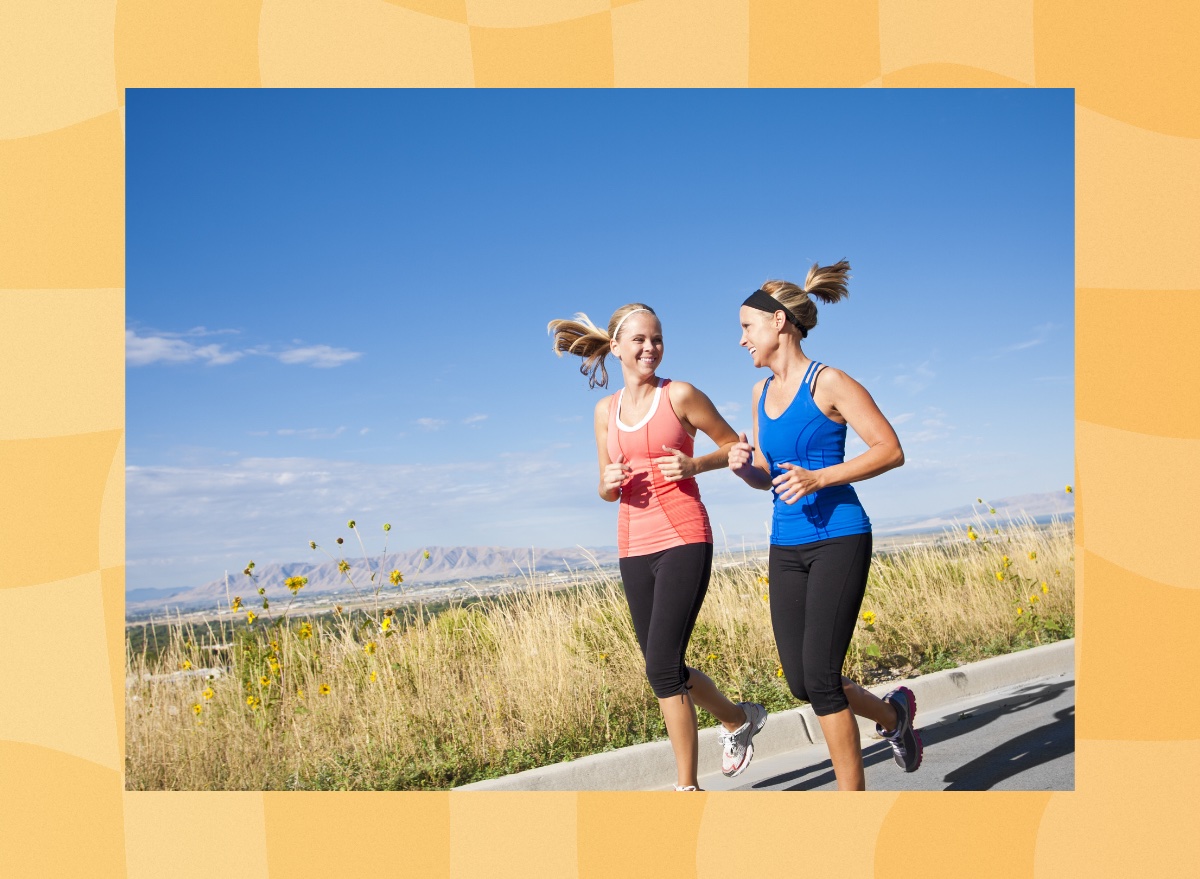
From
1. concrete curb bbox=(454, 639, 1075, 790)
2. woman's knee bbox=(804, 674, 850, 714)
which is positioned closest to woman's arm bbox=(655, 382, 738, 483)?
woman's knee bbox=(804, 674, 850, 714)

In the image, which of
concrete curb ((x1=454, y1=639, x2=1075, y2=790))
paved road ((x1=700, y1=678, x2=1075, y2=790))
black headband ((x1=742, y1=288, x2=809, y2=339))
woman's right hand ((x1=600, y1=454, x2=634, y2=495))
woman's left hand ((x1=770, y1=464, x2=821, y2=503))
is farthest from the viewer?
concrete curb ((x1=454, y1=639, x2=1075, y2=790))

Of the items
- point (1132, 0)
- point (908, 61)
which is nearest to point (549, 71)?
point (908, 61)

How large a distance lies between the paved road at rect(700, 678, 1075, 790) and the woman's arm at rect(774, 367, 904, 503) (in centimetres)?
143

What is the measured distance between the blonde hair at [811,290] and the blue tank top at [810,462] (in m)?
0.25

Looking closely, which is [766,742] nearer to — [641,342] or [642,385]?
[642,385]

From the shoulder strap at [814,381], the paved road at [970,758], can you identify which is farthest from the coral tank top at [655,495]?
the paved road at [970,758]

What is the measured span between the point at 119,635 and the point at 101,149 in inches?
77.8

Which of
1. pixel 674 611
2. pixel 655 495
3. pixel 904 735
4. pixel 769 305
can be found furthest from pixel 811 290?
pixel 904 735

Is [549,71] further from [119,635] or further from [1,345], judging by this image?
[119,635]

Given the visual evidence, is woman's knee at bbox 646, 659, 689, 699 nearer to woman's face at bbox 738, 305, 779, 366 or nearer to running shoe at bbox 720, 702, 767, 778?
running shoe at bbox 720, 702, 767, 778

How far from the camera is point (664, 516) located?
3.52 meters

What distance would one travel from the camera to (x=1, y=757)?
11.7 ft

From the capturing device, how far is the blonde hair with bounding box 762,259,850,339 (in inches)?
137

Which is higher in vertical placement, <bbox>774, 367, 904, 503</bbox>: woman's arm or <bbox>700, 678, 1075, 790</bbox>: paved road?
<bbox>774, 367, 904, 503</bbox>: woman's arm
